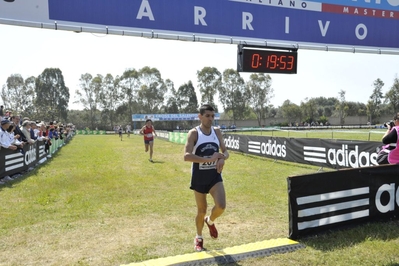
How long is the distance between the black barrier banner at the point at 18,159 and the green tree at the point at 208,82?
68.1 metres

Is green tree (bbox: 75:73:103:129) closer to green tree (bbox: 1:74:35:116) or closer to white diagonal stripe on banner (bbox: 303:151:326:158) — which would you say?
green tree (bbox: 1:74:35:116)

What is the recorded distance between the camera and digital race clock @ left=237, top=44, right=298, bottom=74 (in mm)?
7570

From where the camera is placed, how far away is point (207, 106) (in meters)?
4.50

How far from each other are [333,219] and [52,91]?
3969 inches

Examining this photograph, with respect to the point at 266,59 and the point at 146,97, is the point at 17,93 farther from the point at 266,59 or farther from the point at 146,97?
the point at 266,59

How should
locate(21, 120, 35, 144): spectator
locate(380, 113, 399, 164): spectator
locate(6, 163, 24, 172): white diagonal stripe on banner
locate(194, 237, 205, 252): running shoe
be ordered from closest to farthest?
locate(194, 237, 205, 252): running shoe
locate(380, 113, 399, 164): spectator
locate(6, 163, 24, 172): white diagonal stripe on banner
locate(21, 120, 35, 144): spectator

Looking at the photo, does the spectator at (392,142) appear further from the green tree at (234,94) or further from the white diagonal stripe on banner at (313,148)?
the green tree at (234,94)

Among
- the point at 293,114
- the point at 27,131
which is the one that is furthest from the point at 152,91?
the point at 27,131

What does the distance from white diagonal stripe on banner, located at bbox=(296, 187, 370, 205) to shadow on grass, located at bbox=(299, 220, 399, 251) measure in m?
0.52

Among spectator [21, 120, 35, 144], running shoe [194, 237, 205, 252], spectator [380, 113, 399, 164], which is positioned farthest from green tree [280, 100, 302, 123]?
running shoe [194, 237, 205, 252]

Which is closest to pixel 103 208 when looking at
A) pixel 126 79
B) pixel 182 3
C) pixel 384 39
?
pixel 182 3

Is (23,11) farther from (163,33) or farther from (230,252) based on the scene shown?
(230,252)

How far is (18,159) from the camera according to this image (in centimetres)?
1164

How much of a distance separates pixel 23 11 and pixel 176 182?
6069mm
